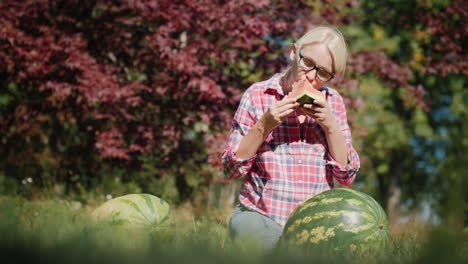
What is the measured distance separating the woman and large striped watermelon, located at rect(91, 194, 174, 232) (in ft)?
1.47

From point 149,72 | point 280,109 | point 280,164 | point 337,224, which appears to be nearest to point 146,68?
point 149,72

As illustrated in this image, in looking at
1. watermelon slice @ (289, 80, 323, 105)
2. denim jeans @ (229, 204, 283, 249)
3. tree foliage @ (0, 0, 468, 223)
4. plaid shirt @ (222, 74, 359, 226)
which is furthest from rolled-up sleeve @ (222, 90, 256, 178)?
tree foliage @ (0, 0, 468, 223)

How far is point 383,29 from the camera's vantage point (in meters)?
11.7

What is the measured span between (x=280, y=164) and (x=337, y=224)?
703mm

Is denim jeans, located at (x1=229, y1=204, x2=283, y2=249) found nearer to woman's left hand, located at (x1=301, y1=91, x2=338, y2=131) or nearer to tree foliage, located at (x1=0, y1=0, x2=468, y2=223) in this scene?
woman's left hand, located at (x1=301, y1=91, x2=338, y2=131)

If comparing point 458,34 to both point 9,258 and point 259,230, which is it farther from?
point 9,258

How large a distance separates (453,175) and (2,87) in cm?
735

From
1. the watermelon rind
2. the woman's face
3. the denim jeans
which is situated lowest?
the denim jeans

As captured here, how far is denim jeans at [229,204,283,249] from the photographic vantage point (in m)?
2.76

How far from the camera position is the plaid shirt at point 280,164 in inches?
119

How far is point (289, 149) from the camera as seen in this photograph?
311 cm

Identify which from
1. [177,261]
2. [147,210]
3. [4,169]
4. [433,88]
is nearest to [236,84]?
[147,210]

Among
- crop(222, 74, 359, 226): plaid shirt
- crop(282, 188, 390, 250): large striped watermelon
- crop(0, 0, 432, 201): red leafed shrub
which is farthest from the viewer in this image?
crop(0, 0, 432, 201): red leafed shrub

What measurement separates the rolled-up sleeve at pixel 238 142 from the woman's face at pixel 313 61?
412 mm
